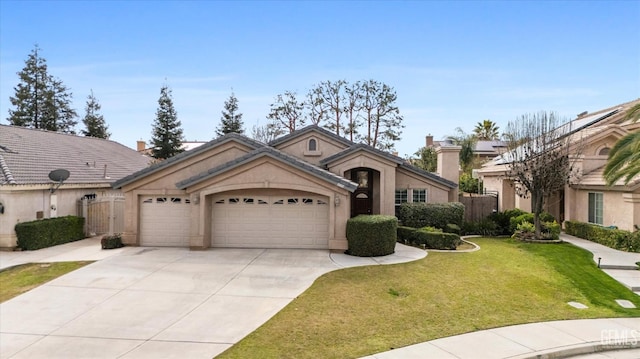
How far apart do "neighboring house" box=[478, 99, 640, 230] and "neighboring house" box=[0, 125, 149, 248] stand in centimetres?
2227

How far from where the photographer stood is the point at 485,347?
7277 millimetres

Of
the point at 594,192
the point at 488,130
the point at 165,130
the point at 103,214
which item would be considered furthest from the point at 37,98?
the point at 488,130

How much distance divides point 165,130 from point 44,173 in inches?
952

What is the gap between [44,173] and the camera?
59.0 ft

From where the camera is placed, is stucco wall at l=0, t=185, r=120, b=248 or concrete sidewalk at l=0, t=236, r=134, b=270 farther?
stucco wall at l=0, t=185, r=120, b=248

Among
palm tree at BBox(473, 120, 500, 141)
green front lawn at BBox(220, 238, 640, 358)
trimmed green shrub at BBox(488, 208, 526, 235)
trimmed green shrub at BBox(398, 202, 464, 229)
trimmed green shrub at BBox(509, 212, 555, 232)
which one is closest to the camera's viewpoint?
green front lawn at BBox(220, 238, 640, 358)

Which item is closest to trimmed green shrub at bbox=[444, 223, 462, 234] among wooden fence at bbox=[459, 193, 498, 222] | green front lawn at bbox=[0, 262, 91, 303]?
wooden fence at bbox=[459, 193, 498, 222]

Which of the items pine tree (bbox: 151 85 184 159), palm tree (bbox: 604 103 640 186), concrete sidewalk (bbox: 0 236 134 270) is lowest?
concrete sidewalk (bbox: 0 236 134 270)

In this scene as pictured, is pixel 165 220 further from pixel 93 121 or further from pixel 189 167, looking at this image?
pixel 93 121

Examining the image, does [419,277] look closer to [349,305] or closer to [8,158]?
[349,305]

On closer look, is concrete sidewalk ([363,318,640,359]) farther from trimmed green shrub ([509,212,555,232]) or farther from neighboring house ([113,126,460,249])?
trimmed green shrub ([509,212,555,232])

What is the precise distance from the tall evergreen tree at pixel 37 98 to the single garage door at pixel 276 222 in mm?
40397

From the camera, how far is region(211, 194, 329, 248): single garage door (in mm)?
15719

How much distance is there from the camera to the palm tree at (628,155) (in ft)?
40.3
